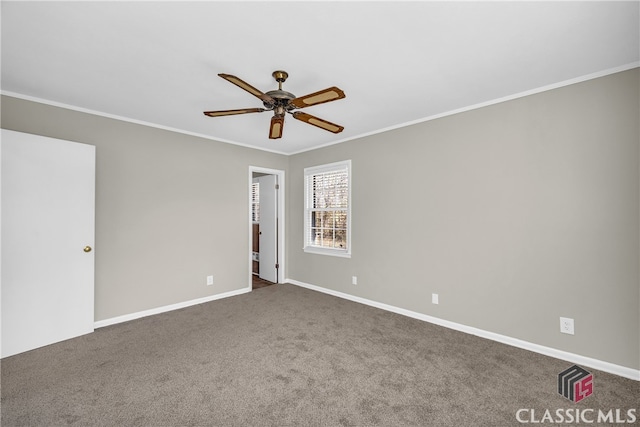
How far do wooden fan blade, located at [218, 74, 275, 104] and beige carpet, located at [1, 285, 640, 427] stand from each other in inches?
86.2

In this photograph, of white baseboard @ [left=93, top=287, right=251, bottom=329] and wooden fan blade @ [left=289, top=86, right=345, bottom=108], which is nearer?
wooden fan blade @ [left=289, top=86, right=345, bottom=108]

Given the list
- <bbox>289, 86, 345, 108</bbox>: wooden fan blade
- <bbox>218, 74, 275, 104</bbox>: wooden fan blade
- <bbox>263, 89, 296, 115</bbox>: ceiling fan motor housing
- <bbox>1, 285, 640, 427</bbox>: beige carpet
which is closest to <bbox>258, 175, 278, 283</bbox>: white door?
<bbox>1, 285, 640, 427</bbox>: beige carpet

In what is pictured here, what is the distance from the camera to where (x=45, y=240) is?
2.83 m

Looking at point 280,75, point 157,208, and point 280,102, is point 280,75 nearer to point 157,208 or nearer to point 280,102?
point 280,102

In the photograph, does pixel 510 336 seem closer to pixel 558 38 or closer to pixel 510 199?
pixel 510 199

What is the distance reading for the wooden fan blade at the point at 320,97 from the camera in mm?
1908

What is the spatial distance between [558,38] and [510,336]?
8.60ft

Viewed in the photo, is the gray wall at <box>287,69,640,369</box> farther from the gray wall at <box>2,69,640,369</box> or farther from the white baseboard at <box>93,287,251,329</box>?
the white baseboard at <box>93,287,251,329</box>

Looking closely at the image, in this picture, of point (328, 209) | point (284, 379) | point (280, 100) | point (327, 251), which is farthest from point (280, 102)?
point (327, 251)

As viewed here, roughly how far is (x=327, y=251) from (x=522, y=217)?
2744mm

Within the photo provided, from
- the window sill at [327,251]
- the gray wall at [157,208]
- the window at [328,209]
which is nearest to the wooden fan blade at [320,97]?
the window at [328,209]

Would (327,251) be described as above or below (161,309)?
above

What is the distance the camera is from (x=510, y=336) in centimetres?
286

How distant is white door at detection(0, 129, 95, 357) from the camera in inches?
104
